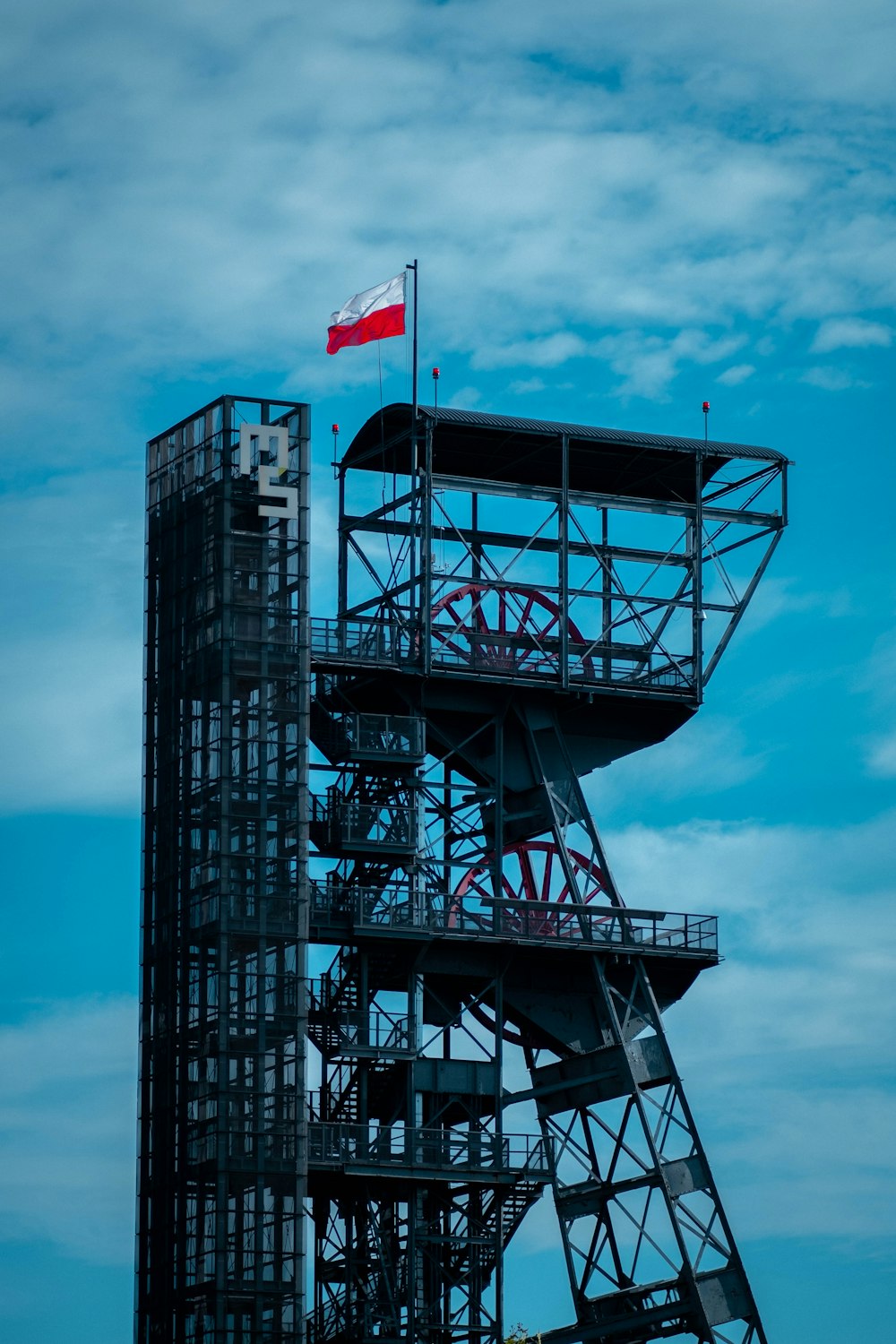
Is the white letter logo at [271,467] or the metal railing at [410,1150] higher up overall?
the white letter logo at [271,467]

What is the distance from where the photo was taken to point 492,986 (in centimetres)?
13888

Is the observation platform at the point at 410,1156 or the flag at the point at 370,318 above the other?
the flag at the point at 370,318

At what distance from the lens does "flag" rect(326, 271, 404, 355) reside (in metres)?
142

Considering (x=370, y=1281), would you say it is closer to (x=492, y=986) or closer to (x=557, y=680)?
(x=492, y=986)

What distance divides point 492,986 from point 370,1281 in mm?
11317

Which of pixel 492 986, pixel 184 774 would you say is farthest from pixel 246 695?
pixel 492 986

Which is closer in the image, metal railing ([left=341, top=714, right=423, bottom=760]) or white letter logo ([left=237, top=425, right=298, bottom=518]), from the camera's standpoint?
metal railing ([left=341, top=714, right=423, bottom=760])

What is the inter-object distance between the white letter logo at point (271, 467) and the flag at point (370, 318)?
405cm

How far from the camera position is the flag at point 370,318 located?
142 meters

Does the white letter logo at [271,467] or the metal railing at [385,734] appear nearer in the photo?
the metal railing at [385,734]

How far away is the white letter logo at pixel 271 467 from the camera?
140125 mm

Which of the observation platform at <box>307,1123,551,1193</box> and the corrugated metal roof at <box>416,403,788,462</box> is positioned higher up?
the corrugated metal roof at <box>416,403,788,462</box>

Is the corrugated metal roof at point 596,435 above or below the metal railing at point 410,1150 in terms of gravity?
above

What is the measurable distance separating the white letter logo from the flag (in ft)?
13.3
